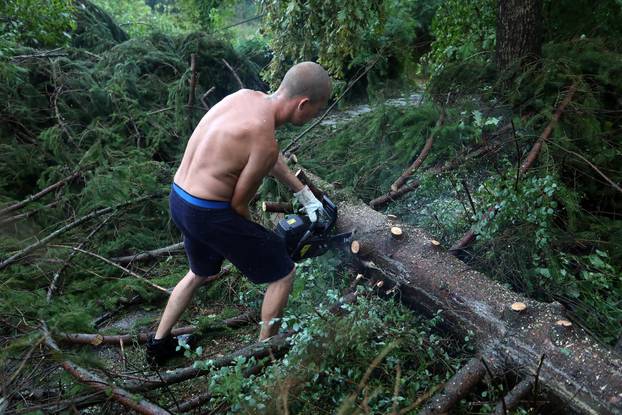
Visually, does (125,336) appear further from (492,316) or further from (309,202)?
(492,316)

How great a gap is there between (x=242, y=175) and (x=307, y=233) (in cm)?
72

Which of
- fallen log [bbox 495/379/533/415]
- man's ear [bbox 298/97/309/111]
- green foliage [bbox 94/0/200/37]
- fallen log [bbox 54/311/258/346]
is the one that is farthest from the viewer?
green foliage [bbox 94/0/200/37]

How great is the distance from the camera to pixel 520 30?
4797mm

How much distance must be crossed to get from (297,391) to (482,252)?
1729 mm

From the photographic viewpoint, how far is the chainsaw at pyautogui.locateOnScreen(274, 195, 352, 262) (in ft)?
10.4

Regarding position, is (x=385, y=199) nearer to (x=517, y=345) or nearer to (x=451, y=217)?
(x=451, y=217)

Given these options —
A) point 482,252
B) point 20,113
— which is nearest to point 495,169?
point 482,252

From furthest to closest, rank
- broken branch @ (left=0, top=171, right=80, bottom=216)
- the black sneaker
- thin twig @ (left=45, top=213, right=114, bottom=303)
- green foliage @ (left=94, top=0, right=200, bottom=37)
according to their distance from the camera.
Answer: green foliage @ (left=94, top=0, right=200, bottom=37) → broken branch @ (left=0, top=171, right=80, bottom=216) → thin twig @ (left=45, top=213, right=114, bottom=303) → the black sneaker

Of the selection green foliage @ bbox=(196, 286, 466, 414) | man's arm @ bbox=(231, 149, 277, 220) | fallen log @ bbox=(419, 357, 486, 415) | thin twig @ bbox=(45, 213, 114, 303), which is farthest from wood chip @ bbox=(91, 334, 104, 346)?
fallen log @ bbox=(419, 357, 486, 415)

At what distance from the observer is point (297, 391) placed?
2.45 meters

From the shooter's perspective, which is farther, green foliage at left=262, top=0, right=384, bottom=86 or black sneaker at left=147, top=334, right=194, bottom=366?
green foliage at left=262, top=0, right=384, bottom=86

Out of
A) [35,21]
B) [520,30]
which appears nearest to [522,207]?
[520,30]

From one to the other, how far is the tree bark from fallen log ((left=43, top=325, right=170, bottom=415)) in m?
4.21

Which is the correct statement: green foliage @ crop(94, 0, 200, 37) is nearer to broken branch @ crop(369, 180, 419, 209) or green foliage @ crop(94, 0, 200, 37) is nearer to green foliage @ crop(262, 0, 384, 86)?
green foliage @ crop(262, 0, 384, 86)
